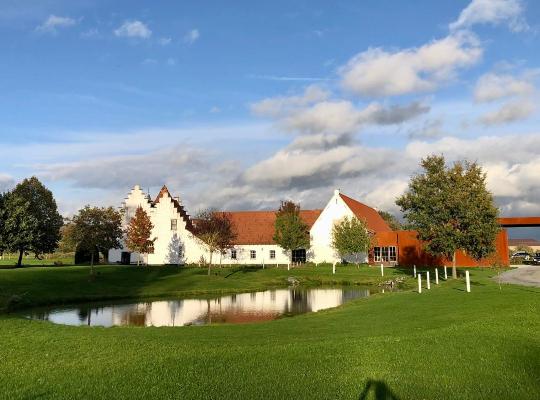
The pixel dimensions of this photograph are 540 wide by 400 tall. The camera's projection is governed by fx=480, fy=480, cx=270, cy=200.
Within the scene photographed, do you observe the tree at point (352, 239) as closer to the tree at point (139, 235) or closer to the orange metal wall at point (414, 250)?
the orange metal wall at point (414, 250)

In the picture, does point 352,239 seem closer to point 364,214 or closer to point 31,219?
point 364,214

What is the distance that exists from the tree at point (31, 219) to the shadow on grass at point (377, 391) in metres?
58.2

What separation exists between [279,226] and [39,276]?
31.2m

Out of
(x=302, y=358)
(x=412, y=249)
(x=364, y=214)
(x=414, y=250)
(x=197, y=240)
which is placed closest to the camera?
(x=302, y=358)

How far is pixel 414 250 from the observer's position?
217 feet

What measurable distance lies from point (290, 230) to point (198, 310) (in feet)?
110

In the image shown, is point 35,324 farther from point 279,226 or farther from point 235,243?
point 235,243

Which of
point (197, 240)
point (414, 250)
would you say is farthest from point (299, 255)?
point (414, 250)

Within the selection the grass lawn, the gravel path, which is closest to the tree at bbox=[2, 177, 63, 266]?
the grass lawn

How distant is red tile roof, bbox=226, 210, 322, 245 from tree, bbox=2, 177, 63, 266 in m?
25.6

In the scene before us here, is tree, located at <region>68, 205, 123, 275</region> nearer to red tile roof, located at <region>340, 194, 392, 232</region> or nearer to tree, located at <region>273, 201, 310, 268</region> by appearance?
tree, located at <region>273, 201, 310, 268</region>

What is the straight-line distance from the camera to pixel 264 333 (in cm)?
1689

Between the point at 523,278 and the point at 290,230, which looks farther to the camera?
the point at 290,230

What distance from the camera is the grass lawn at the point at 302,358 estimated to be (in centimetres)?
942
